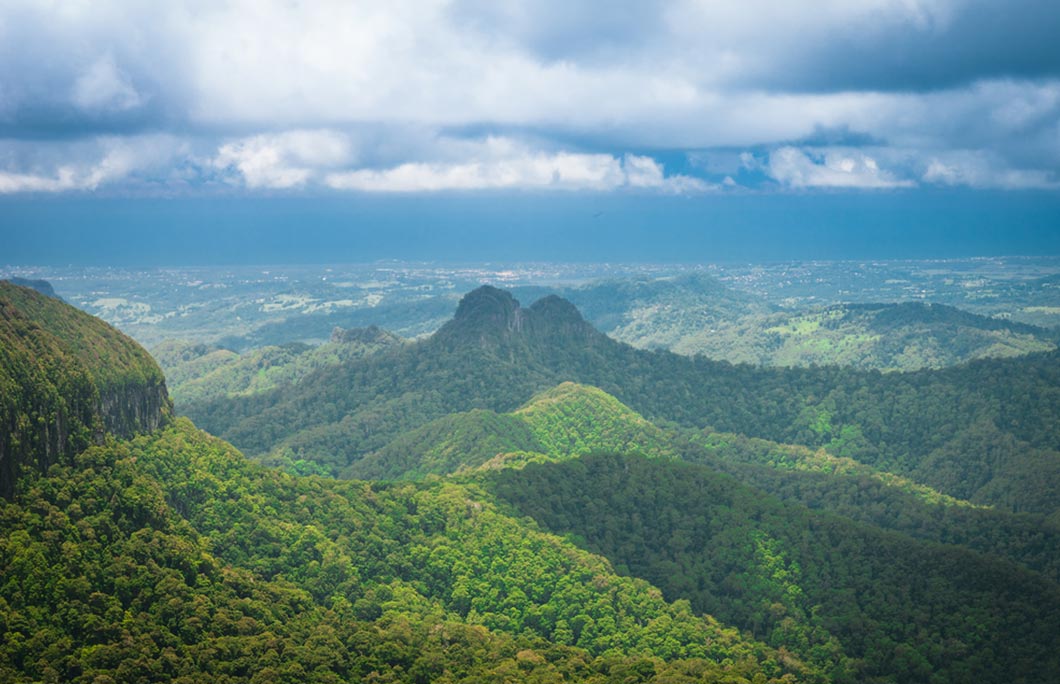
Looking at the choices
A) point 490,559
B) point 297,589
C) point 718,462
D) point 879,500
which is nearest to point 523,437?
point 718,462

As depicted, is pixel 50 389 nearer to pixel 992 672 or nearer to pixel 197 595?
pixel 197 595

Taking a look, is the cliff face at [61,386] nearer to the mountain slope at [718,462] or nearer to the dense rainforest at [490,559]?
the dense rainforest at [490,559]

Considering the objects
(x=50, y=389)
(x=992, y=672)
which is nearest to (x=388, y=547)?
(x=50, y=389)

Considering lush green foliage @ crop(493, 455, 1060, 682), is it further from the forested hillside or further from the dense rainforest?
the forested hillside

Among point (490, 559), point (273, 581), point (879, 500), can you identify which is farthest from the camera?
point (879, 500)

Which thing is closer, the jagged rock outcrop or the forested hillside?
the forested hillside

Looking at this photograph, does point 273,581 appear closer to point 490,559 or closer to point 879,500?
point 490,559

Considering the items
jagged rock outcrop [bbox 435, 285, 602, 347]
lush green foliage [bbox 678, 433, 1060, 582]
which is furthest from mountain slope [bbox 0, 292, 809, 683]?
jagged rock outcrop [bbox 435, 285, 602, 347]
